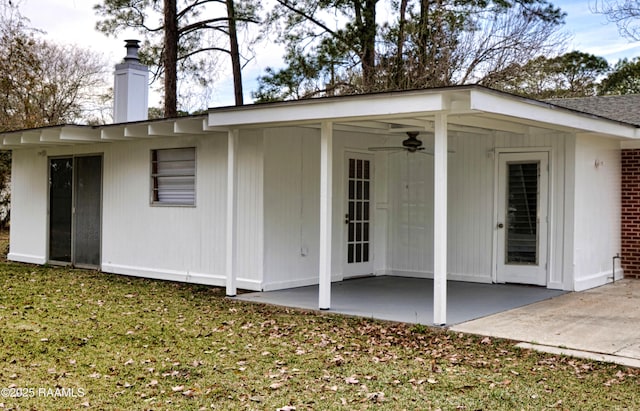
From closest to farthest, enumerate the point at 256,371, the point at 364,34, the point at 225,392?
the point at 225,392, the point at 256,371, the point at 364,34

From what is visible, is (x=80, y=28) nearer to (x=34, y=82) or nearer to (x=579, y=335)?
(x=34, y=82)

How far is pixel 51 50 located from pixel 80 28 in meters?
1.56

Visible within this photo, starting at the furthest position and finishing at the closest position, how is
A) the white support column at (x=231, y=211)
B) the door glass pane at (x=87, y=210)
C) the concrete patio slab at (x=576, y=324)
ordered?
the door glass pane at (x=87, y=210)
the white support column at (x=231, y=211)
the concrete patio slab at (x=576, y=324)

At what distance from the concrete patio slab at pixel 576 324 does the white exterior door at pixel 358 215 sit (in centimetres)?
326

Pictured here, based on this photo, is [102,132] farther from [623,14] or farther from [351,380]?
[623,14]

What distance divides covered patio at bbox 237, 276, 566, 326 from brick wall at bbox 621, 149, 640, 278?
236cm

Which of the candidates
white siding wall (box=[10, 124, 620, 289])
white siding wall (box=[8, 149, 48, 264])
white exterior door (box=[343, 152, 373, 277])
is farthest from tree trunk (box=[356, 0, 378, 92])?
white siding wall (box=[8, 149, 48, 264])

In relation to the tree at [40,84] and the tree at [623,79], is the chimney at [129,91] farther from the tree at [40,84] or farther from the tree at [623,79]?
the tree at [623,79]

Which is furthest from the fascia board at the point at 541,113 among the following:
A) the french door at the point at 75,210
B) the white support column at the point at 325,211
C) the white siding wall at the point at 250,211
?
the french door at the point at 75,210

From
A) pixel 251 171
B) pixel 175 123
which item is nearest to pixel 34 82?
pixel 175 123

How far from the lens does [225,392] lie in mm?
4836

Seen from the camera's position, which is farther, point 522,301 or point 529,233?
point 529,233

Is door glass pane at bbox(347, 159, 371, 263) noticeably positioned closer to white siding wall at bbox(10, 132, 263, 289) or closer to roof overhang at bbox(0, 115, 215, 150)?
white siding wall at bbox(10, 132, 263, 289)

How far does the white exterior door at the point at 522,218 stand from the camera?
9922 mm
